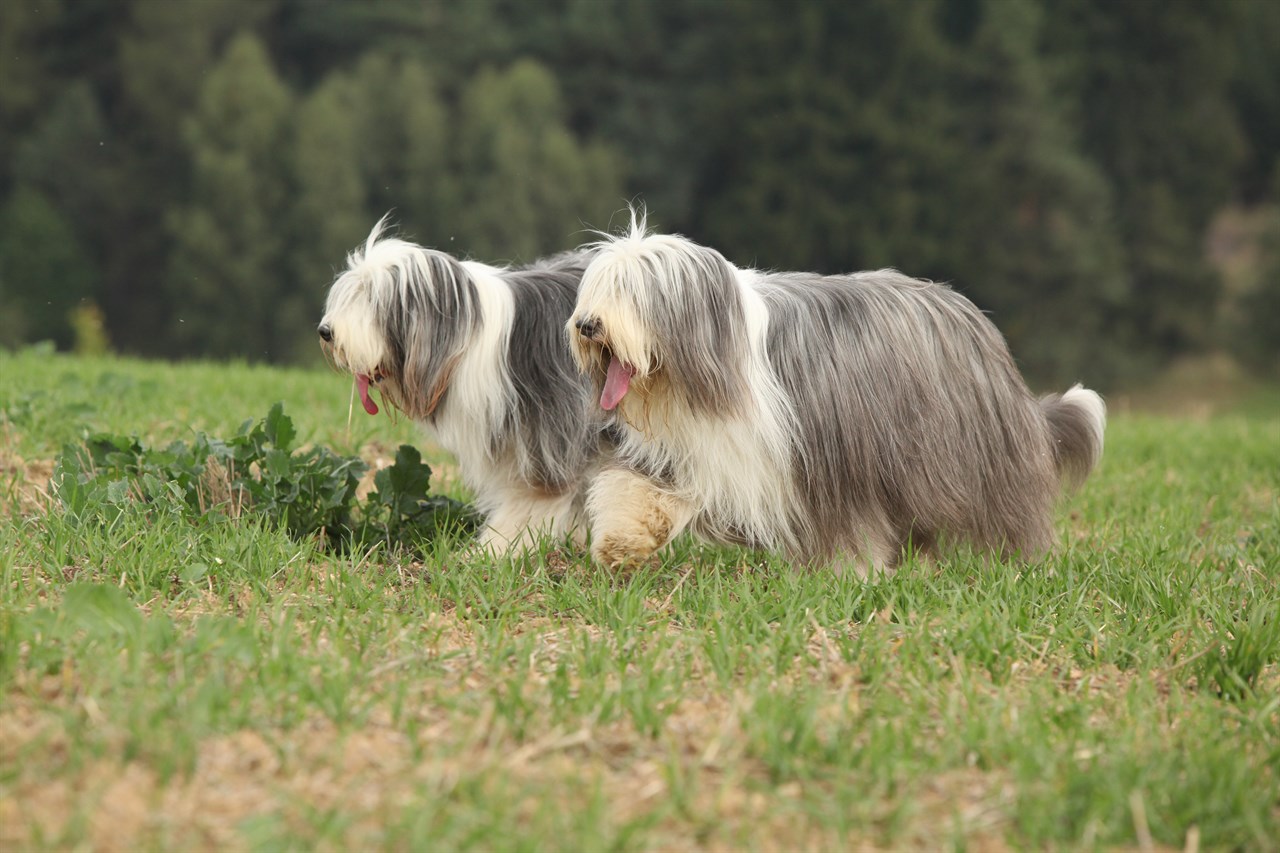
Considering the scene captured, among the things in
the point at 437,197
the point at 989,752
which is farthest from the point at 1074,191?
the point at 989,752

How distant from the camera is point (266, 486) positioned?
497cm

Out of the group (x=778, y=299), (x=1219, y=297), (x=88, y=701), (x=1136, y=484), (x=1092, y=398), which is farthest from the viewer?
(x=1219, y=297)

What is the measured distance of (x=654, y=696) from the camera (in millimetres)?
3406

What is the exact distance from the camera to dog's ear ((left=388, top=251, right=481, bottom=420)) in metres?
4.92

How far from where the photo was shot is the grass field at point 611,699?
283 cm

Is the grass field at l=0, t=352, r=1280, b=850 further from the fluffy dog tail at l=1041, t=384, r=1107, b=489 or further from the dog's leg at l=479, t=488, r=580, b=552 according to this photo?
the fluffy dog tail at l=1041, t=384, r=1107, b=489

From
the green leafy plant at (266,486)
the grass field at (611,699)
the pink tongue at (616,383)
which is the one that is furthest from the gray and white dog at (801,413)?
the green leafy plant at (266,486)

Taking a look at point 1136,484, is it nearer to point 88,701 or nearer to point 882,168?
point 88,701

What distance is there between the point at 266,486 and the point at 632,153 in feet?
89.9

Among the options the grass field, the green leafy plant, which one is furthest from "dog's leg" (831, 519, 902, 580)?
the green leafy plant

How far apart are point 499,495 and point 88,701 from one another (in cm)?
223

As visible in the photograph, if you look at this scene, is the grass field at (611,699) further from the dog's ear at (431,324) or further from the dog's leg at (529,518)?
the dog's ear at (431,324)

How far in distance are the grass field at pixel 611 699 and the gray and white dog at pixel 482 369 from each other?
298 mm

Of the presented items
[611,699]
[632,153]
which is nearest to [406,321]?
[611,699]
